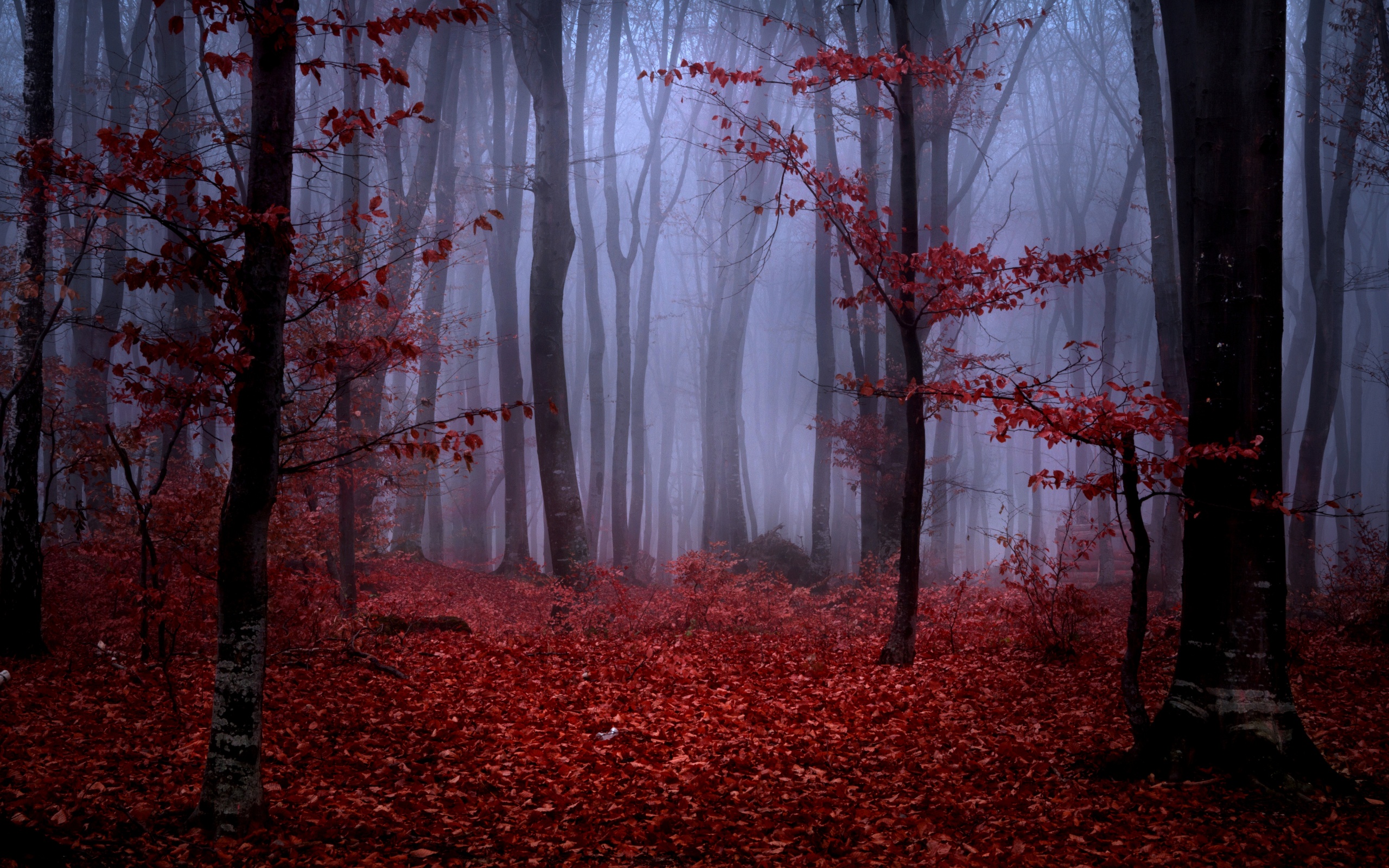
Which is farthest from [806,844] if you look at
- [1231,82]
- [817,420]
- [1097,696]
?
[817,420]

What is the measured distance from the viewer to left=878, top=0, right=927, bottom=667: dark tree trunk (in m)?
7.44

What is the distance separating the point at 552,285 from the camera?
478 inches

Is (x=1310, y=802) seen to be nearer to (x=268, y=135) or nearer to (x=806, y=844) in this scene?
(x=806, y=844)

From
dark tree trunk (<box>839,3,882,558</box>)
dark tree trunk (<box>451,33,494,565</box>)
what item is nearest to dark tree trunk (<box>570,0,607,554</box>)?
dark tree trunk (<box>451,33,494,565</box>)

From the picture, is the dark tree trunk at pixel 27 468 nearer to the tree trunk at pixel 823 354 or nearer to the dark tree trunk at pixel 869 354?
the dark tree trunk at pixel 869 354

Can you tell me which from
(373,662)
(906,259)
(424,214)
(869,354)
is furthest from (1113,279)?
(373,662)

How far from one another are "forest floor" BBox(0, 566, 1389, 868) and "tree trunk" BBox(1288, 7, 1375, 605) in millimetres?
6957

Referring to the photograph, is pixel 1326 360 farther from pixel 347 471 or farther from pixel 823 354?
pixel 347 471

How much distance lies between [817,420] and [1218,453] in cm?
1266

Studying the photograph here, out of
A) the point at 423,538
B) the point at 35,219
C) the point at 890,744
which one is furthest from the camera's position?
the point at 423,538

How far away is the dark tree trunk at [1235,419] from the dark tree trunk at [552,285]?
8.39m

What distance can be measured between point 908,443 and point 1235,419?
306 centimetres

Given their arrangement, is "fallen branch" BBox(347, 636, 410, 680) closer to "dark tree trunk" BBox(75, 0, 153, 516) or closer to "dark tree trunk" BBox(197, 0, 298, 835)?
"dark tree trunk" BBox(197, 0, 298, 835)

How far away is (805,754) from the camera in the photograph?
542cm
